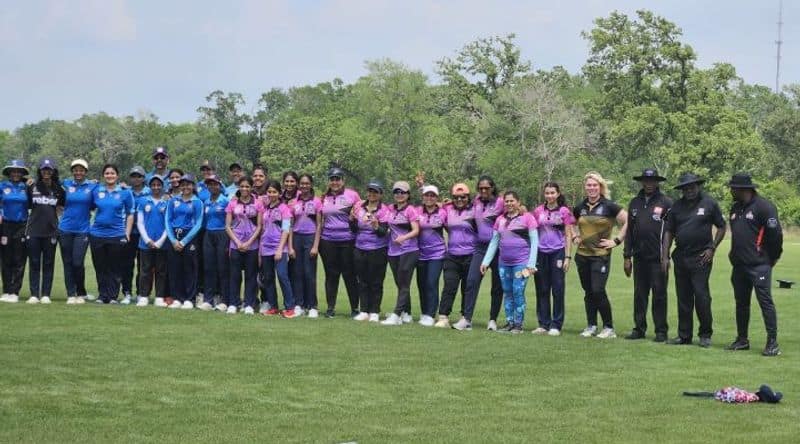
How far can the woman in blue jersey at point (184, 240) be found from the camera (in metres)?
16.4

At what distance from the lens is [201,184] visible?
17250 millimetres

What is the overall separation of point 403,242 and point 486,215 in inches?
46.4

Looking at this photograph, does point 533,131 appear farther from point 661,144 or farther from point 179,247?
point 179,247

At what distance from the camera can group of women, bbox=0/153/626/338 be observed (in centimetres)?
1459

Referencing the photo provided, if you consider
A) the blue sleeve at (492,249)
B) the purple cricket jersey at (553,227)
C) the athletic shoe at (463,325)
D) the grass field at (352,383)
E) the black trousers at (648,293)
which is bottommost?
the grass field at (352,383)

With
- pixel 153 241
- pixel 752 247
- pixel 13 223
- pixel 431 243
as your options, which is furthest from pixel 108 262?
pixel 752 247

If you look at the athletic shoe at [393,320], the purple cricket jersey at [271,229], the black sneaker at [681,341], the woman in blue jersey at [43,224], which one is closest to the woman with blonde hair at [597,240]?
the black sneaker at [681,341]

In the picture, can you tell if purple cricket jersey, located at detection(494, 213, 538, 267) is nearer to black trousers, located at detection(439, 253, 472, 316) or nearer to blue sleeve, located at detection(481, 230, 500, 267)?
blue sleeve, located at detection(481, 230, 500, 267)

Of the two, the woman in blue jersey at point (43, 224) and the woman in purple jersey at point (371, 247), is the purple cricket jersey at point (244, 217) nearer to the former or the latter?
the woman in purple jersey at point (371, 247)

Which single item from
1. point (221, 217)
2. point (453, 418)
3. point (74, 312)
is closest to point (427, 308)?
point (221, 217)

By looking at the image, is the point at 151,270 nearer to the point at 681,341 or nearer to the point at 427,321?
the point at 427,321

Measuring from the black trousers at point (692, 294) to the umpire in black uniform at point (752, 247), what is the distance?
0.44 metres

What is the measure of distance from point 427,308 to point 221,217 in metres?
3.29

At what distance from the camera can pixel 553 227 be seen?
48.1 feet
